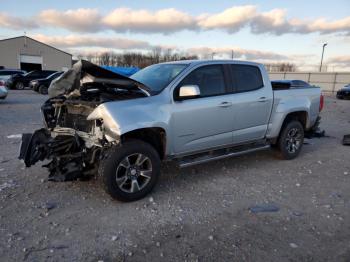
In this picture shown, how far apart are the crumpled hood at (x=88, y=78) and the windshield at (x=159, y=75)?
13.4 inches

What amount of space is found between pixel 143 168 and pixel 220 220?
1.25m

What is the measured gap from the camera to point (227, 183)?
497 cm

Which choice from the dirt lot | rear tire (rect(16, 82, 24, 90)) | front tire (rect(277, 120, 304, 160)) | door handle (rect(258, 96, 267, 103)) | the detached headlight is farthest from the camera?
rear tire (rect(16, 82, 24, 90))

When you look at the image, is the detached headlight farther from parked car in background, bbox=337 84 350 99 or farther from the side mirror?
parked car in background, bbox=337 84 350 99

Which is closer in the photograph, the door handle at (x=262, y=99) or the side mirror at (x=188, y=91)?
the side mirror at (x=188, y=91)

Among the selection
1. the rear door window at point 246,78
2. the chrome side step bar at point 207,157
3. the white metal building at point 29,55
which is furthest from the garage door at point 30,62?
the chrome side step bar at point 207,157

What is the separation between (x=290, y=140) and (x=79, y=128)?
166 inches

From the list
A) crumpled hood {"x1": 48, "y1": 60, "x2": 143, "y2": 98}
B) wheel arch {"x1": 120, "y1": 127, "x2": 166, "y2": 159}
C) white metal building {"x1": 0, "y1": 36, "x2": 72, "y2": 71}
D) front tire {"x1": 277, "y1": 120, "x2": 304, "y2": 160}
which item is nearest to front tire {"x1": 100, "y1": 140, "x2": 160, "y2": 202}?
wheel arch {"x1": 120, "y1": 127, "x2": 166, "y2": 159}

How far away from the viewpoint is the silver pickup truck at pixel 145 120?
4.04m

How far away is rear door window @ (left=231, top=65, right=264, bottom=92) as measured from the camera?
5363 millimetres

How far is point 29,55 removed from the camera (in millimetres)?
45719

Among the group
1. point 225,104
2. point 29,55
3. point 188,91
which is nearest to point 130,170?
point 188,91

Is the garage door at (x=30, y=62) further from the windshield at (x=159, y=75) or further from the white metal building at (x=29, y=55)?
the windshield at (x=159, y=75)

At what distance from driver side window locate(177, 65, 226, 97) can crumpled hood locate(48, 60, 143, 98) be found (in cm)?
84
